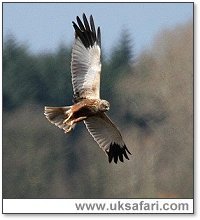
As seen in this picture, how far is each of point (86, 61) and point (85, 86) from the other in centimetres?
14

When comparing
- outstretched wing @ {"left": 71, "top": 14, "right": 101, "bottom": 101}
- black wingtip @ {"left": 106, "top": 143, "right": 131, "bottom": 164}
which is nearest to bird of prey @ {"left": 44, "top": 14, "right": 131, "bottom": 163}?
outstretched wing @ {"left": 71, "top": 14, "right": 101, "bottom": 101}

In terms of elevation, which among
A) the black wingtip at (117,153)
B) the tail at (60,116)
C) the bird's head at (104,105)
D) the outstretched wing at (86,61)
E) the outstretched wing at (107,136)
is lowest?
the black wingtip at (117,153)

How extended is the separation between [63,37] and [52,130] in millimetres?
524

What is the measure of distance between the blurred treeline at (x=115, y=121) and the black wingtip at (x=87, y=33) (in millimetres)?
236

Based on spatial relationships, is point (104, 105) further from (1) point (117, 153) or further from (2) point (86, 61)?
(1) point (117, 153)

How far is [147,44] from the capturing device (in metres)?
6.90

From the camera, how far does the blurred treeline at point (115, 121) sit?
684 cm

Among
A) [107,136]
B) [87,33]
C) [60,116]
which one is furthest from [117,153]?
[87,33]

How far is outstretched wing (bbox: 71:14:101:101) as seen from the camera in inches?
259

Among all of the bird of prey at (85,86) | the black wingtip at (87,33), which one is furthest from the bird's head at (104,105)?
the black wingtip at (87,33)

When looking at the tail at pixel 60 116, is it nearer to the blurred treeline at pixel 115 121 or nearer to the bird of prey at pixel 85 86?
the bird of prey at pixel 85 86

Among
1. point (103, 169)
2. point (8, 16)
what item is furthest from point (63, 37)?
point (103, 169)

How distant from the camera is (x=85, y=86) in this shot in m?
6.57

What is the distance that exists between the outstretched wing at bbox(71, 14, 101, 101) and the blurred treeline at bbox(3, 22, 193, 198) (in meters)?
0.25
